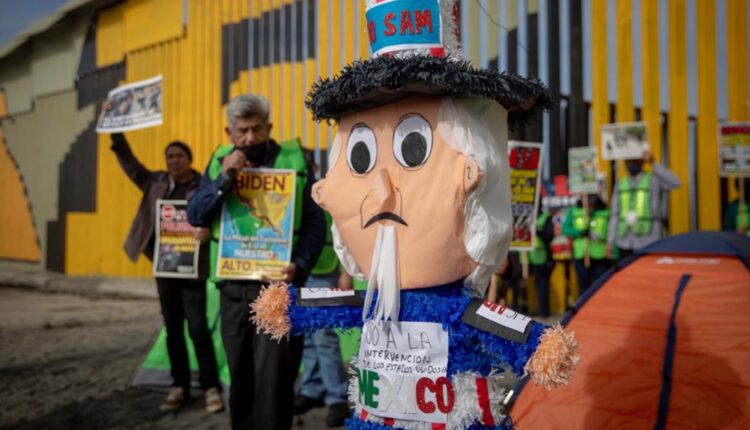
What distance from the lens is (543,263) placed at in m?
7.63

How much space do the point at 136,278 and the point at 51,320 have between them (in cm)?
339

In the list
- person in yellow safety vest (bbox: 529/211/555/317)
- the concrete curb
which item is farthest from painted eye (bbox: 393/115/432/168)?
the concrete curb

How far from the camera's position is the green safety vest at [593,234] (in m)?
6.75

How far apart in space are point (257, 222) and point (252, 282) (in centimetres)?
28

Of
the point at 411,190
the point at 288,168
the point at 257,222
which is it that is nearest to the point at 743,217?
the point at 288,168

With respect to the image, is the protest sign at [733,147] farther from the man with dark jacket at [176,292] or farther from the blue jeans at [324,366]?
the man with dark jacket at [176,292]

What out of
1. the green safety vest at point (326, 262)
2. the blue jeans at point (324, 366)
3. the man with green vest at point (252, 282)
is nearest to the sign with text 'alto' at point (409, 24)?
the man with green vest at point (252, 282)

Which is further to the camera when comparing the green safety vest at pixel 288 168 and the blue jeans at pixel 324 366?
the blue jeans at pixel 324 366

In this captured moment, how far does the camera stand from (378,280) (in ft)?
6.41

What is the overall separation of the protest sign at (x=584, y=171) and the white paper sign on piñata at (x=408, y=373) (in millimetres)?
5050

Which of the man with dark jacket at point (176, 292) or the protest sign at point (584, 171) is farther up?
the protest sign at point (584, 171)

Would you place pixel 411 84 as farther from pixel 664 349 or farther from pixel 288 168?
pixel 664 349

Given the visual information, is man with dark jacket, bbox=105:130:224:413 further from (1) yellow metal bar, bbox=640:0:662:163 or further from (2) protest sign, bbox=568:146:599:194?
(1) yellow metal bar, bbox=640:0:662:163

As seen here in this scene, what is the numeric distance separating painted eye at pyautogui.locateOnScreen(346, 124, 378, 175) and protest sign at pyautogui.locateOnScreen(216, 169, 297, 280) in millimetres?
926
